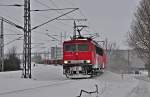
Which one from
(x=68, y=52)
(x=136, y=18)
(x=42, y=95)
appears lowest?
(x=42, y=95)

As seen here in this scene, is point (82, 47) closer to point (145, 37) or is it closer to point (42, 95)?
point (42, 95)

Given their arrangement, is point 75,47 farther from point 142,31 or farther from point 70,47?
point 142,31

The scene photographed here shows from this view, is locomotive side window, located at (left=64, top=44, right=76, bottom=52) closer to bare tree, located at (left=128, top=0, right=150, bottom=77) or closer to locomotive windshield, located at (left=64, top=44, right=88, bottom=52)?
locomotive windshield, located at (left=64, top=44, right=88, bottom=52)

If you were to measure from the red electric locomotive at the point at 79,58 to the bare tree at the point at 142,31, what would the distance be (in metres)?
25.7

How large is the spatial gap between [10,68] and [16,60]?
444 cm

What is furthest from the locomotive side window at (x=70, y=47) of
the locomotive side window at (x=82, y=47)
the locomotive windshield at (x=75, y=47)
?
the locomotive side window at (x=82, y=47)

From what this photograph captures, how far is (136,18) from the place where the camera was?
65312 mm

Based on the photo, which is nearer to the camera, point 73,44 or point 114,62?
point 73,44

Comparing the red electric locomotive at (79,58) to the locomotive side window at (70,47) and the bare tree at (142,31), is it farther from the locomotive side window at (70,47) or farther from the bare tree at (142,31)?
the bare tree at (142,31)

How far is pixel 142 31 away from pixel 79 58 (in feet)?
93.5

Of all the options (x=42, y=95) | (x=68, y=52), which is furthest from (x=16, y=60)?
(x=42, y=95)

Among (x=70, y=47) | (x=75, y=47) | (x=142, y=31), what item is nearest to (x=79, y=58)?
(x=75, y=47)

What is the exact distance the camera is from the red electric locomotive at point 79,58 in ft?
119

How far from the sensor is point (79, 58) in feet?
121
